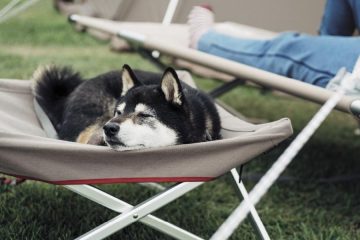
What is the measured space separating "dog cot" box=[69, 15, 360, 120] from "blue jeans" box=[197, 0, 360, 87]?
0.44ft

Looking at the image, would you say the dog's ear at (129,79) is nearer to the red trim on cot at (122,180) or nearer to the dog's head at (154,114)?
the dog's head at (154,114)

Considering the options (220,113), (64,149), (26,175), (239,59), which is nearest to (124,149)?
(64,149)

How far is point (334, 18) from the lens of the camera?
9.18ft

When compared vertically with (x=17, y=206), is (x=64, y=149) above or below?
above

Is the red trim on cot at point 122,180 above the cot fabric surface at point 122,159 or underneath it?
underneath

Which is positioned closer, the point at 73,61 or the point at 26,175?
the point at 26,175

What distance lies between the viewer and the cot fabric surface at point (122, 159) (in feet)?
5.00

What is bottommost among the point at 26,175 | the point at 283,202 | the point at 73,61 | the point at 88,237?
the point at 73,61

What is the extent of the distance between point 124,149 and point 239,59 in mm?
1136

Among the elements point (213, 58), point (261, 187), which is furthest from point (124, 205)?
point (213, 58)

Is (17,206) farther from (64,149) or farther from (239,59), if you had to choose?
(239,59)

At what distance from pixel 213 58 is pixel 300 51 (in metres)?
0.36

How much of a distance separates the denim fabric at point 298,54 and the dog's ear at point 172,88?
667 millimetres

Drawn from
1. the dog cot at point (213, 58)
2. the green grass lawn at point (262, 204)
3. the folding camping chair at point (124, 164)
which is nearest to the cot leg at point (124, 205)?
the folding camping chair at point (124, 164)
